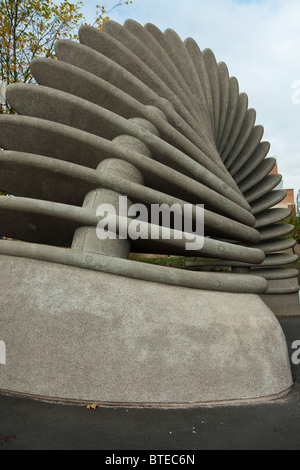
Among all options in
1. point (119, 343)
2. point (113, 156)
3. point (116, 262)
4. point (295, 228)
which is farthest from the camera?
point (295, 228)

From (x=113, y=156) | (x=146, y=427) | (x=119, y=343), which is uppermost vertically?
(x=113, y=156)

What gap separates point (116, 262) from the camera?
4648 mm

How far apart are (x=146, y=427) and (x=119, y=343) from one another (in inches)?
40.2

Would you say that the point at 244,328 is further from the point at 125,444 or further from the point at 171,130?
the point at 171,130

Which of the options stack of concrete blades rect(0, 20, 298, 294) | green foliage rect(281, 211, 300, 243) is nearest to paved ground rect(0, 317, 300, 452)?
stack of concrete blades rect(0, 20, 298, 294)

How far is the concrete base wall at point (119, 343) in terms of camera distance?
403cm

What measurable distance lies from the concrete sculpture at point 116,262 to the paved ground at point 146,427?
266mm

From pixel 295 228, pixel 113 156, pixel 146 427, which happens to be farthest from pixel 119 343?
pixel 295 228

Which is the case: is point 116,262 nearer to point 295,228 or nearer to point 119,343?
point 119,343

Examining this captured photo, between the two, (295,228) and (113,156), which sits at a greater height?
(295,228)

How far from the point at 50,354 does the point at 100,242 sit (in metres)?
1.68

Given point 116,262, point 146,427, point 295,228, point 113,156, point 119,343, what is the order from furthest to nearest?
1. point 295,228
2. point 113,156
3. point 116,262
4. point 119,343
5. point 146,427

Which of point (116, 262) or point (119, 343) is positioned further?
point (116, 262)
